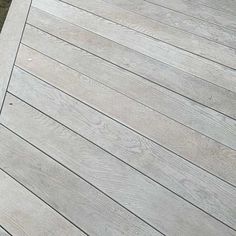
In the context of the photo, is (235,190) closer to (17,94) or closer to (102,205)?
(102,205)

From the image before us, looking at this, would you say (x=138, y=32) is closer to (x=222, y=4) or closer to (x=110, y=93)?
(x=110, y=93)

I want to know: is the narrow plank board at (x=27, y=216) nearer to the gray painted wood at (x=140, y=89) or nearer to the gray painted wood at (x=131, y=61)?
the gray painted wood at (x=140, y=89)

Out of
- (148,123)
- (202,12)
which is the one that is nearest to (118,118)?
(148,123)

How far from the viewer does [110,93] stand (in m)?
1.55

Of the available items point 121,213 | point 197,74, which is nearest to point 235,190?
point 121,213

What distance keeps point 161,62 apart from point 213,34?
0.37 metres

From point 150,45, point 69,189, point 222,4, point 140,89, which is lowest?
point 69,189

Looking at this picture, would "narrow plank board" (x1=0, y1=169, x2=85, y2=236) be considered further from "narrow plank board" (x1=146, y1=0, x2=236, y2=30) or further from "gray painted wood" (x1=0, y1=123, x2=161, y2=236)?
"narrow plank board" (x1=146, y1=0, x2=236, y2=30)

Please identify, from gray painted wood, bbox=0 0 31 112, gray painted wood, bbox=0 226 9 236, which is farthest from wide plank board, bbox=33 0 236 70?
gray painted wood, bbox=0 226 9 236

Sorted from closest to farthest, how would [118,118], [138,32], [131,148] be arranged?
[131,148]
[118,118]
[138,32]

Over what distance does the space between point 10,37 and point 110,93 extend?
2.08ft

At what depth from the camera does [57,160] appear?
1.31 metres

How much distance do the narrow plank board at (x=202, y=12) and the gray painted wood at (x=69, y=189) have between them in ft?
3.48

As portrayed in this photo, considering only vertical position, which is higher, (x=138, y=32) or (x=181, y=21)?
(x=181, y=21)
